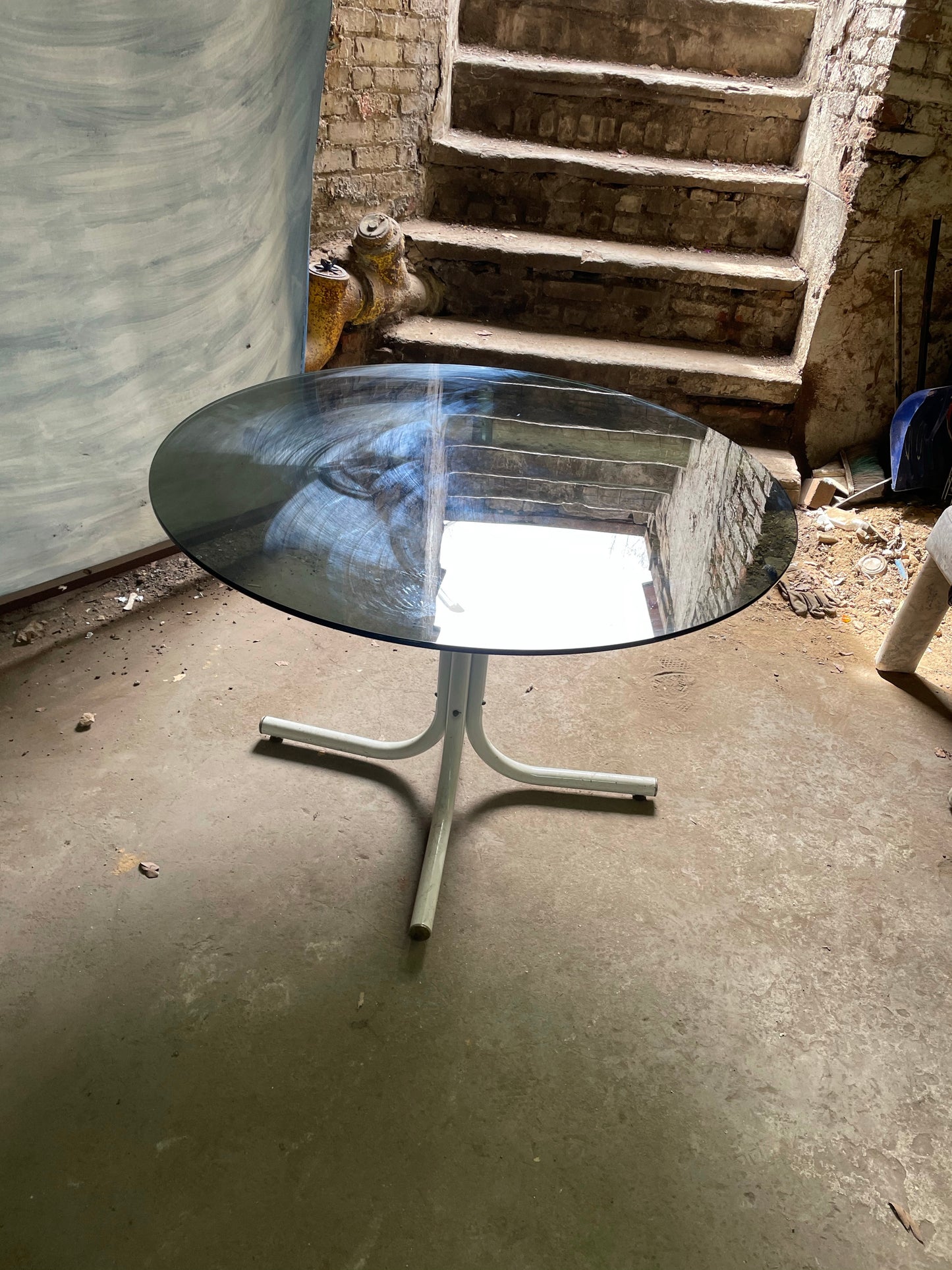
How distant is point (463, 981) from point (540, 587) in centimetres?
79

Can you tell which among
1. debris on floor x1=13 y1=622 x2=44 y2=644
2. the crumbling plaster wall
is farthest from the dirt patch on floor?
the crumbling plaster wall

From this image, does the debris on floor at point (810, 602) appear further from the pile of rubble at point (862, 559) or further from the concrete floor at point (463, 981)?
the concrete floor at point (463, 981)

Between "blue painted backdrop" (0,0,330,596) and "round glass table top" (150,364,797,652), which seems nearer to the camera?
"round glass table top" (150,364,797,652)

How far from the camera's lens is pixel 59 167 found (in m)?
1.96

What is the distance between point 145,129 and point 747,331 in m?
2.50

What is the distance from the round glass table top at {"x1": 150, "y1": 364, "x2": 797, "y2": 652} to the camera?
1.31 meters

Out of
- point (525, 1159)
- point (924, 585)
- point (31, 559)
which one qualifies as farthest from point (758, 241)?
point (525, 1159)

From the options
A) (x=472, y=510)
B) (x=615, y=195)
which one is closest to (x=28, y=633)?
(x=472, y=510)

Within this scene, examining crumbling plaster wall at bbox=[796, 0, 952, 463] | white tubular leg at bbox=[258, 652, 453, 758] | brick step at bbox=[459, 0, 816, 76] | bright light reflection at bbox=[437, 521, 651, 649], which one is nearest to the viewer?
bright light reflection at bbox=[437, 521, 651, 649]

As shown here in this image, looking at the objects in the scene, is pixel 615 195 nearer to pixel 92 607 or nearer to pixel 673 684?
pixel 673 684

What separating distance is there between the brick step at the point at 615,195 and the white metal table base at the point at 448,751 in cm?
272

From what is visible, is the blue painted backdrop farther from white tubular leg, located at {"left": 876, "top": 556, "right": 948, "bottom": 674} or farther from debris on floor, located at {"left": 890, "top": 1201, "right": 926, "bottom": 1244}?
debris on floor, located at {"left": 890, "top": 1201, "right": 926, "bottom": 1244}

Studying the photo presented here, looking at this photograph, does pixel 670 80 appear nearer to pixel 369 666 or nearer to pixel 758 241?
pixel 758 241

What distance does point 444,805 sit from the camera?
6.42 ft
